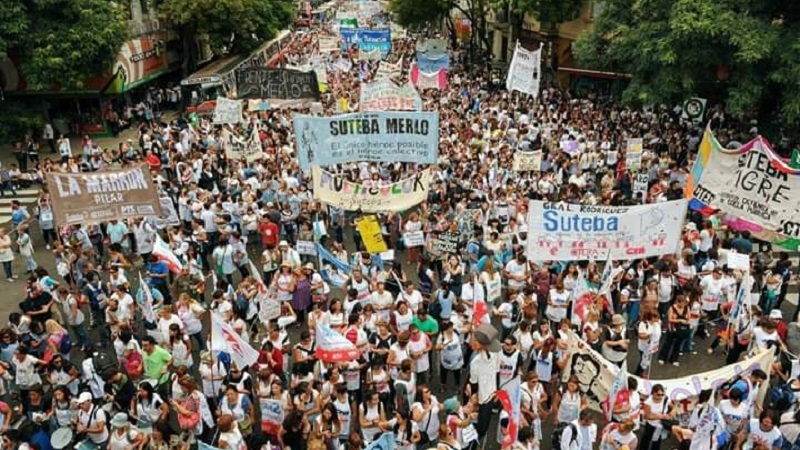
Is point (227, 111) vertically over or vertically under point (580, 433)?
under

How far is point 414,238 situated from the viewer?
13.5 metres

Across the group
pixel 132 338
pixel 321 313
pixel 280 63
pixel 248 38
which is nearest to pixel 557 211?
pixel 321 313

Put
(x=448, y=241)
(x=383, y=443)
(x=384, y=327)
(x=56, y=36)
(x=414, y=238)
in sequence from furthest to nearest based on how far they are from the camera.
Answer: (x=56, y=36), (x=414, y=238), (x=448, y=241), (x=384, y=327), (x=383, y=443)

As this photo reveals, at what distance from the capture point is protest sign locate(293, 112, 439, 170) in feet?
47.2

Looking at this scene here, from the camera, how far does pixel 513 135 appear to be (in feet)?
70.4

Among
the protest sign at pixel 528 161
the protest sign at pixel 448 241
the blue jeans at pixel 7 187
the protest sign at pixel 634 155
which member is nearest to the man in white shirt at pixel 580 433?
the protest sign at pixel 448 241

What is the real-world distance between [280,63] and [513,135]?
2602cm

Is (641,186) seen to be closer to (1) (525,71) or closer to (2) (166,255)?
(1) (525,71)

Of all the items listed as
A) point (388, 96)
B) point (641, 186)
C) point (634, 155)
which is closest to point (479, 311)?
point (641, 186)

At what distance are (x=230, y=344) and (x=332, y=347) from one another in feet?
4.32

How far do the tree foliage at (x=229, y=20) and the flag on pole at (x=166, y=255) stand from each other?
24.6 m

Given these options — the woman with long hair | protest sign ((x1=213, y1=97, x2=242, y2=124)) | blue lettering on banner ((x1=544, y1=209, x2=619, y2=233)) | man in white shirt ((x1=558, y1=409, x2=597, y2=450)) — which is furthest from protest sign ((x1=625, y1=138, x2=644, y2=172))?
the woman with long hair

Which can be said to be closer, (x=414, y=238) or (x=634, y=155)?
(x=414, y=238)

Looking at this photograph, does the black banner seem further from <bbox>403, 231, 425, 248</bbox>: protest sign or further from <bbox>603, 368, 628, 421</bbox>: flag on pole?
<bbox>603, 368, 628, 421</bbox>: flag on pole
